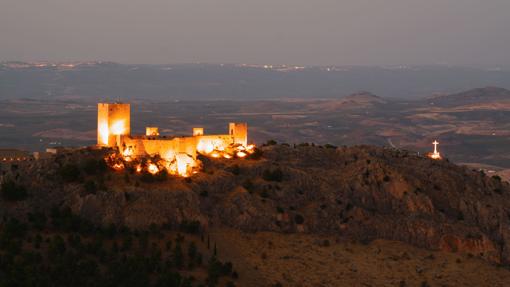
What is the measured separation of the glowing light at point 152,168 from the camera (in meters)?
77.2

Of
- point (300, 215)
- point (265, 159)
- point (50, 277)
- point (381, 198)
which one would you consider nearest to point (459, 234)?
point (381, 198)

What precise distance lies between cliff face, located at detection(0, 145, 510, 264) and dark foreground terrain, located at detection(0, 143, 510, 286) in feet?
0.38

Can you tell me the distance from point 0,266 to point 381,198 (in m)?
38.3

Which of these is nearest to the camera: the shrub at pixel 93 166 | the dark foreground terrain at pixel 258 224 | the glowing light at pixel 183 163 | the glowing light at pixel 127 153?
the dark foreground terrain at pixel 258 224

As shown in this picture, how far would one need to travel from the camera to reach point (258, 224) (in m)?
76.1

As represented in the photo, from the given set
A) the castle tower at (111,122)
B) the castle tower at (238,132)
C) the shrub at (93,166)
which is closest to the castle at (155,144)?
the castle tower at (111,122)

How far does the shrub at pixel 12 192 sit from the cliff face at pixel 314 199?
0.74 m

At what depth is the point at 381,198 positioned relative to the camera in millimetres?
83750

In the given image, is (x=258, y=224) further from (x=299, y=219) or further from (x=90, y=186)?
(x=90, y=186)

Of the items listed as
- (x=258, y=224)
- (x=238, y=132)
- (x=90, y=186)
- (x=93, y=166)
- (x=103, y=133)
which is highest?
(x=103, y=133)

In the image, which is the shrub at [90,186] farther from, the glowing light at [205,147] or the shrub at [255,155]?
the shrub at [255,155]

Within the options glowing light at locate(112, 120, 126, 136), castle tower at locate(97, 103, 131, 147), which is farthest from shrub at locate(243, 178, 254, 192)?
glowing light at locate(112, 120, 126, 136)

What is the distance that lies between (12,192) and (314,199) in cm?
2725

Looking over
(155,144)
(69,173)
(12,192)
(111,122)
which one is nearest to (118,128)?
(111,122)
